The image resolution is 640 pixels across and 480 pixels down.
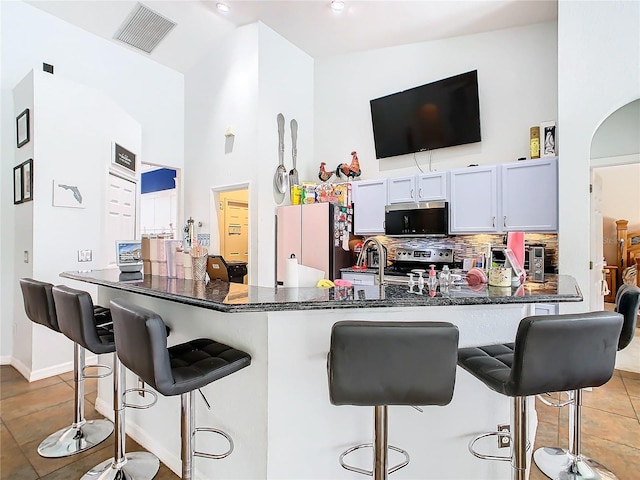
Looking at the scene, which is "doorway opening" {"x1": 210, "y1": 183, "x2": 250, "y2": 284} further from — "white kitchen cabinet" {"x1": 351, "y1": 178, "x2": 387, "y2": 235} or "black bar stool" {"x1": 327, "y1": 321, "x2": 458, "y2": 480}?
"black bar stool" {"x1": 327, "y1": 321, "x2": 458, "y2": 480}

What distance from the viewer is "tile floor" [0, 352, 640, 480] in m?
2.02

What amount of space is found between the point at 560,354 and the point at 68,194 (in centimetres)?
424

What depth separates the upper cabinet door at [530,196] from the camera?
333 centimetres

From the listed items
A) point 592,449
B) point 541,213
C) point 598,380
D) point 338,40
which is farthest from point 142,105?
point 592,449

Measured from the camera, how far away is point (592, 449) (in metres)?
2.18

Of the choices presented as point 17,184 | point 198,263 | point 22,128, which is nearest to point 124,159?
point 22,128

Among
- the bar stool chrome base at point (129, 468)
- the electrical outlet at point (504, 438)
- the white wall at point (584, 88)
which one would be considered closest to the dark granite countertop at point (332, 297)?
the electrical outlet at point (504, 438)

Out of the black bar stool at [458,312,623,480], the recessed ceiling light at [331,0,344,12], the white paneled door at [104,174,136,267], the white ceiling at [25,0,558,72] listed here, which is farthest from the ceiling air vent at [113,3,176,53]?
the black bar stool at [458,312,623,480]

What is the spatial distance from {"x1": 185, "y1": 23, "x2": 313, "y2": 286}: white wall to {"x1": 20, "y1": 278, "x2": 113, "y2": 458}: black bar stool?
2.42 meters

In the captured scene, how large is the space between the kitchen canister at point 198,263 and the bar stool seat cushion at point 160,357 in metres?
0.57

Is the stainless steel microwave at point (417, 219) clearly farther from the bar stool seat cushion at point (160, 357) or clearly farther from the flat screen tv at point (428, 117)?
the bar stool seat cushion at point (160, 357)

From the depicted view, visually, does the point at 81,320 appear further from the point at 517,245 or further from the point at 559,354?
the point at 517,245

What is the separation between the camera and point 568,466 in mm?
1929

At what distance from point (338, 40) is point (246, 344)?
4509 millimetres
